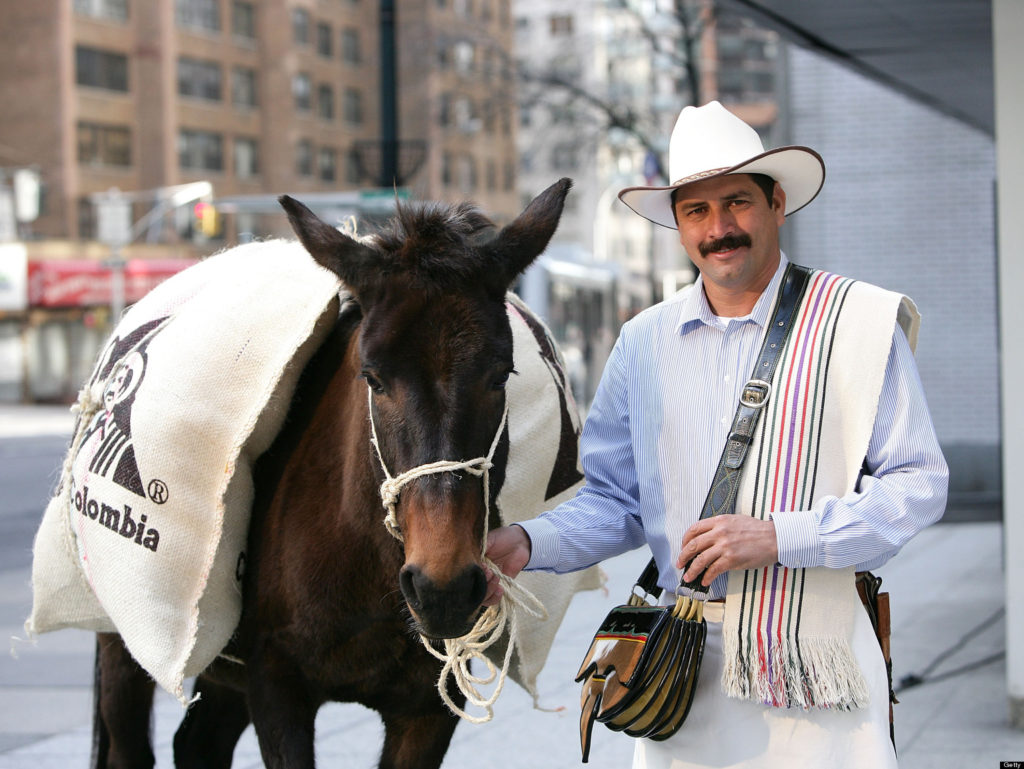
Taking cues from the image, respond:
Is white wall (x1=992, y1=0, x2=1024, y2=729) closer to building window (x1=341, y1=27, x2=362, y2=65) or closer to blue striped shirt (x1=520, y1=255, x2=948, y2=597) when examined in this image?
blue striped shirt (x1=520, y1=255, x2=948, y2=597)

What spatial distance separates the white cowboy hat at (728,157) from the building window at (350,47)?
5849 centimetres

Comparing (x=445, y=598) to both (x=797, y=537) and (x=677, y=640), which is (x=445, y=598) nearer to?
(x=677, y=640)

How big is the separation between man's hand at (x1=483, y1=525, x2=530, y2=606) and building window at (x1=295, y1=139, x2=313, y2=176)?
5410 cm

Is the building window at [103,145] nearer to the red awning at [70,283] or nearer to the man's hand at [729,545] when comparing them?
the red awning at [70,283]

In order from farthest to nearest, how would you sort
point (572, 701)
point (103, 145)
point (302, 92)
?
point (302, 92)
point (103, 145)
point (572, 701)

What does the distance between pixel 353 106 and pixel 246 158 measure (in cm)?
795

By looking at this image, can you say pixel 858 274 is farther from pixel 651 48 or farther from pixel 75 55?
pixel 75 55

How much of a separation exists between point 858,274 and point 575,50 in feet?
29.7

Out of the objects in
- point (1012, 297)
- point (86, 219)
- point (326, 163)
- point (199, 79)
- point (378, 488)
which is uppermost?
point (199, 79)

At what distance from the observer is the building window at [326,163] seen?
5656 centimetres

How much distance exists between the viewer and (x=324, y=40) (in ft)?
190

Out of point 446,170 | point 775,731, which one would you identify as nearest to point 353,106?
point 446,170

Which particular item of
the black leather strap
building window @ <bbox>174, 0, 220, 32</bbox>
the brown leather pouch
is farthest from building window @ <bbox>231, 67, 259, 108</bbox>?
the brown leather pouch

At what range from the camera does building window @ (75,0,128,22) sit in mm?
46594
